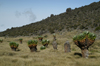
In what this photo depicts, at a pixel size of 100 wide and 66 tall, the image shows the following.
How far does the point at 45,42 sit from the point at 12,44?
11.6m

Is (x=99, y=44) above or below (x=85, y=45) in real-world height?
below

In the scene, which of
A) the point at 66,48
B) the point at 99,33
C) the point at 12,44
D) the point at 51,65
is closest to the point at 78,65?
the point at 51,65

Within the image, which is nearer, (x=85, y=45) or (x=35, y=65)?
(x=35, y=65)

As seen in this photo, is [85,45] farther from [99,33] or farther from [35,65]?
[99,33]

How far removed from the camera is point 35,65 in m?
8.73

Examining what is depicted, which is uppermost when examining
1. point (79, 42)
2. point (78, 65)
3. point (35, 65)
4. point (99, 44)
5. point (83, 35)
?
point (83, 35)

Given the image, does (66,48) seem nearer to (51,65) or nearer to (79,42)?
(79,42)

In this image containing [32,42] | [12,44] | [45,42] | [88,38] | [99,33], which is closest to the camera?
[88,38]

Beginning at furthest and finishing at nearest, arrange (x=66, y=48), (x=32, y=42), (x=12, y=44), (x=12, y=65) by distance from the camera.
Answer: (x=12, y=44), (x=32, y=42), (x=66, y=48), (x=12, y=65)

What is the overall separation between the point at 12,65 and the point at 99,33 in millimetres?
35589

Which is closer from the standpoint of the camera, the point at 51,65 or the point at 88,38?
the point at 51,65

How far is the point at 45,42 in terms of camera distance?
3183cm

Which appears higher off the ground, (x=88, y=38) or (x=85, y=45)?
(x=88, y=38)

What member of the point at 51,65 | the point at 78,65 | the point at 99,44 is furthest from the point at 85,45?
the point at 99,44
